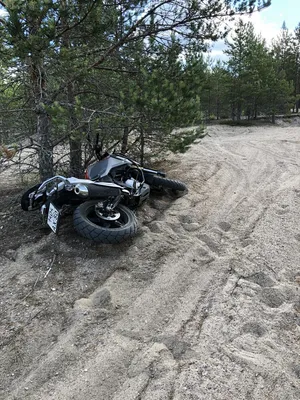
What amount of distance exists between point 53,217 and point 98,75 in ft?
11.1

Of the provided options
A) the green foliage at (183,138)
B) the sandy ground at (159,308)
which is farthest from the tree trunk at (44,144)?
the green foliage at (183,138)

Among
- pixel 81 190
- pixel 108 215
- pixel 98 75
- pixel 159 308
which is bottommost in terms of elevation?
pixel 159 308

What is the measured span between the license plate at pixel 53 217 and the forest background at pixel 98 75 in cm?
94

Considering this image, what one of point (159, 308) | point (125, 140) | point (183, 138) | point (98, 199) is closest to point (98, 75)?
point (125, 140)

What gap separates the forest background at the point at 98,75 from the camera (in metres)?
4.30

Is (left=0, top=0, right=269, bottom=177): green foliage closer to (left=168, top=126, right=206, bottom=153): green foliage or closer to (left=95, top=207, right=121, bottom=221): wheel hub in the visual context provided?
(left=168, top=126, right=206, bottom=153): green foliage

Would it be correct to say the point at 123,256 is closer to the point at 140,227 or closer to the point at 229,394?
the point at 140,227

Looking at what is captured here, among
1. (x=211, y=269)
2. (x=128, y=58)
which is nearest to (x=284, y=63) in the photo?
(x=128, y=58)

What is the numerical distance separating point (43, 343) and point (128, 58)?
192 inches

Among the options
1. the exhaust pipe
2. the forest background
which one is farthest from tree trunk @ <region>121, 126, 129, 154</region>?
the exhaust pipe

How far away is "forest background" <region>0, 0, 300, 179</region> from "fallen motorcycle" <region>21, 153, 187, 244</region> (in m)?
0.61

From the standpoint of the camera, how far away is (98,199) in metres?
4.52

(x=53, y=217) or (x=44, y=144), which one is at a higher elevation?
(x=44, y=144)

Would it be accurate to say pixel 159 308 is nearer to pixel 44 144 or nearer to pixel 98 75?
pixel 44 144
